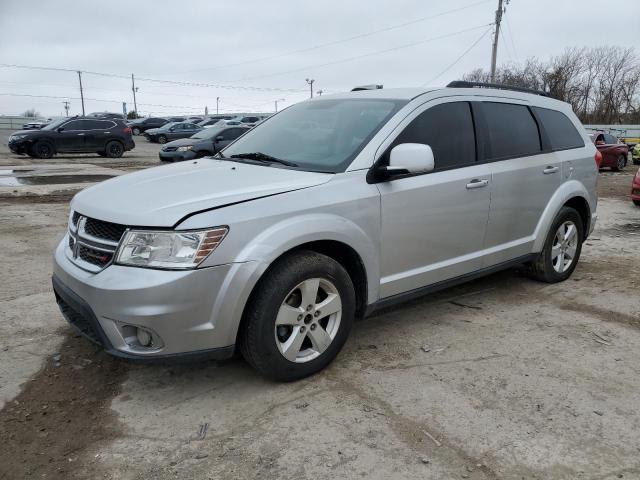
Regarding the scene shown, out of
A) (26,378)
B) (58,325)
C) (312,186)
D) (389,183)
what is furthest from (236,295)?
(58,325)

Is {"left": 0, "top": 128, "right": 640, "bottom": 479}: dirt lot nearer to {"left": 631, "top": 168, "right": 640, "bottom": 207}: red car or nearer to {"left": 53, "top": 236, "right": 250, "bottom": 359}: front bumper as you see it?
{"left": 53, "top": 236, "right": 250, "bottom": 359}: front bumper

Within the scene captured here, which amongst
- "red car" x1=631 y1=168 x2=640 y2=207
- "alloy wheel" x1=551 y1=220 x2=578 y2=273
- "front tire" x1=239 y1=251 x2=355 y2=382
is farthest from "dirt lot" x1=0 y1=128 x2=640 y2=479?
"red car" x1=631 y1=168 x2=640 y2=207

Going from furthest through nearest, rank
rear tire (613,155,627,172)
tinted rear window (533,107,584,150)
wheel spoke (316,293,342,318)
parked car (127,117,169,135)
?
1. parked car (127,117,169,135)
2. rear tire (613,155,627,172)
3. tinted rear window (533,107,584,150)
4. wheel spoke (316,293,342,318)

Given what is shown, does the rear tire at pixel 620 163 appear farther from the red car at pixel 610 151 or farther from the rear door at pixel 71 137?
the rear door at pixel 71 137

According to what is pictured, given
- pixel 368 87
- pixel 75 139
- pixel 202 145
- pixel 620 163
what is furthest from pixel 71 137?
pixel 620 163

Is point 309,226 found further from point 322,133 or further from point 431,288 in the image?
point 431,288

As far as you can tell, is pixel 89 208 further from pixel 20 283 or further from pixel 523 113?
pixel 523 113

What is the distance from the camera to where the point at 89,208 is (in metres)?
3.17

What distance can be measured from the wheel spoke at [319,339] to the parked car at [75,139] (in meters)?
19.3

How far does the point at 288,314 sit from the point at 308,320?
0.18 m

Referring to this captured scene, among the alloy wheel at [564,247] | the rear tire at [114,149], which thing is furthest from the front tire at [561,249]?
the rear tire at [114,149]

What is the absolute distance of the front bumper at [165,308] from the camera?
2.73 m

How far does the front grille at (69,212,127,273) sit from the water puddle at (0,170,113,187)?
10.3 meters

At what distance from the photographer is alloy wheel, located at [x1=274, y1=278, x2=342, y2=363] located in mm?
3135
